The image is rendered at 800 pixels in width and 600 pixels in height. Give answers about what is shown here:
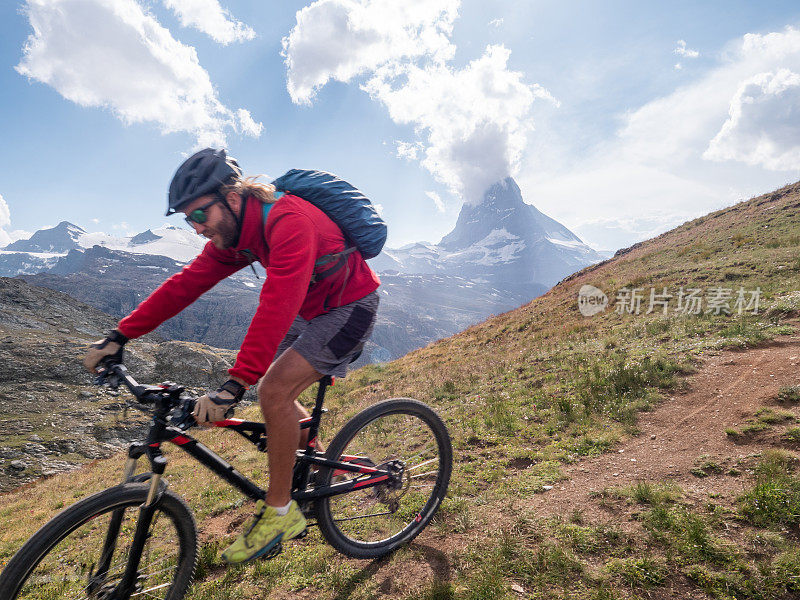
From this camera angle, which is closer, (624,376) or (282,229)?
(282,229)

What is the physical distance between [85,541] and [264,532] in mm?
1324

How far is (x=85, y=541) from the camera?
285cm

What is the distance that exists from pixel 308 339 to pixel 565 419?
229 inches

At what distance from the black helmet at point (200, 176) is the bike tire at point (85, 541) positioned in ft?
8.13

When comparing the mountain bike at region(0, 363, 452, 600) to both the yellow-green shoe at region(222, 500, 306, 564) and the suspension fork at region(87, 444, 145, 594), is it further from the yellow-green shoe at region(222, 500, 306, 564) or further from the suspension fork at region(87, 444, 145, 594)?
the yellow-green shoe at region(222, 500, 306, 564)

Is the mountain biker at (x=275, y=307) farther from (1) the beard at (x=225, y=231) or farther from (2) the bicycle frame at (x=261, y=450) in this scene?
(2) the bicycle frame at (x=261, y=450)

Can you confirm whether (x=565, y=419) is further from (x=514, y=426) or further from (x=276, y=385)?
(x=276, y=385)

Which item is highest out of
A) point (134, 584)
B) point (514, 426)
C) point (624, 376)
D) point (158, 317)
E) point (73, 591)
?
point (624, 376)

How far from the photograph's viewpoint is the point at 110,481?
13.4 m

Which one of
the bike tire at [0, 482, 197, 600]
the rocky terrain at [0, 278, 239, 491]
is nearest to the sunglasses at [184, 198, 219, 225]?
the bike tire at [0, 482, 197, 600]

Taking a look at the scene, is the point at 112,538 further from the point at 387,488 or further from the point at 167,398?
the point at 387,488

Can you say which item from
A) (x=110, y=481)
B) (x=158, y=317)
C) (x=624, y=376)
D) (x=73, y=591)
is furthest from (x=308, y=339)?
(x=110, y=481)

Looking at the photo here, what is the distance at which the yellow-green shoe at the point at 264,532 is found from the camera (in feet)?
10.7

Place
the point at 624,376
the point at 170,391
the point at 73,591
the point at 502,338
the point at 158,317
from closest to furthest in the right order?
the point at 170,391, the point at 73,591, the point at 158,317, the point at 624,376, the point at 502,338
